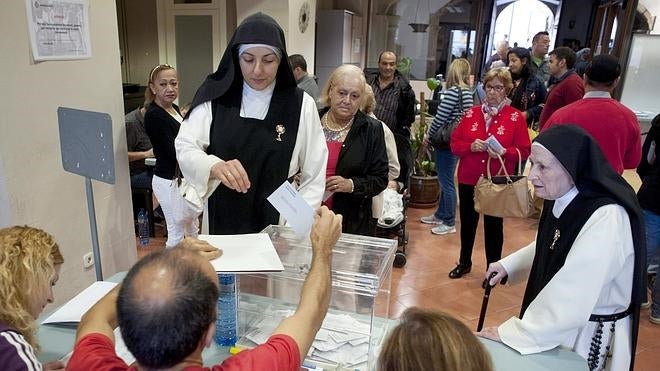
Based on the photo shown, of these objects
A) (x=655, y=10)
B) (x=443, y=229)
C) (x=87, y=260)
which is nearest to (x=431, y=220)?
(x=443, y=229)

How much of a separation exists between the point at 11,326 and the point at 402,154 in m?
3.06

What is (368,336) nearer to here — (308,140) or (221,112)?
(308,140)

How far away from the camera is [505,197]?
2984 millimetres

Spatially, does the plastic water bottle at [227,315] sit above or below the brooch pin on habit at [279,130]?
below

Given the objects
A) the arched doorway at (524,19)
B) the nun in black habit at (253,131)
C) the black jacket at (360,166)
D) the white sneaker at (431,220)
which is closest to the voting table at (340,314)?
the nun in black habit at (253,131)

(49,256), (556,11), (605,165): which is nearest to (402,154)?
(605,165)

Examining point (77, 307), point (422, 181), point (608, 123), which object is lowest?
point (422, 181)

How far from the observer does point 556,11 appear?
1255 cm

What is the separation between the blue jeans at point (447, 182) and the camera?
4348 mm

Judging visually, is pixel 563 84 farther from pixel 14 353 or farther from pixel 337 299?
pixel 14 353

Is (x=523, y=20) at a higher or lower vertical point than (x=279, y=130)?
higher

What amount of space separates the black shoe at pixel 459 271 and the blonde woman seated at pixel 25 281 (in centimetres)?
281

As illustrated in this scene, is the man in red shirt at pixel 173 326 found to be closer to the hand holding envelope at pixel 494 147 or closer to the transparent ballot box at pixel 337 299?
the transparent ballot box at pixel 337 299

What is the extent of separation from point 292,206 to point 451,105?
9.55 feet
